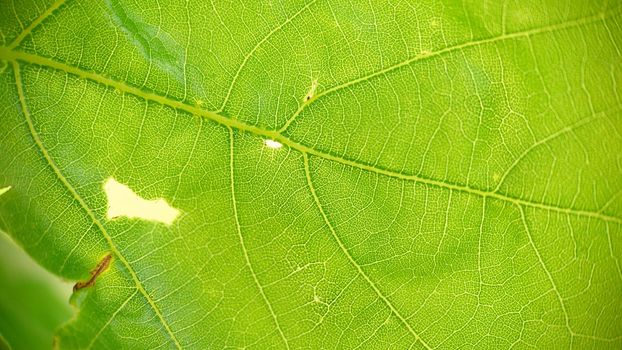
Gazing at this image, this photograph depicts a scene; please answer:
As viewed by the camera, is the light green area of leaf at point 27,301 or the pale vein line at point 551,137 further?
the light green area of leaf at point 27,301

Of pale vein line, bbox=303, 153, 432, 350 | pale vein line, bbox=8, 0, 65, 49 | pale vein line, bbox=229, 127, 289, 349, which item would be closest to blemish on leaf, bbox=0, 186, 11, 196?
pale vein line, bbox=8, 0, 65, 49

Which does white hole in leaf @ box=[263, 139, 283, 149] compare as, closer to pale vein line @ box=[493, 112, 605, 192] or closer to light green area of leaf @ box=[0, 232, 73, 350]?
pale vein line @ box=[493, 112, 605, 192]

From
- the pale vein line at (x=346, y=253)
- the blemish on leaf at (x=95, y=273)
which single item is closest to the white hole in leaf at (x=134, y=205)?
the blemish on leaf at (x=95, y=273)

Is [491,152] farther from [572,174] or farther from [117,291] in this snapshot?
[117,291]

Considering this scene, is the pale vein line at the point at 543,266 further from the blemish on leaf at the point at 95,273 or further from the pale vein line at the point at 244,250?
the blemish on leaf at the point at 95,273

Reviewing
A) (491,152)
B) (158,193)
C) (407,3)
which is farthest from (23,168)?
(491,152)

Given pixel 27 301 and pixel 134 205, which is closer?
pixel 134 205

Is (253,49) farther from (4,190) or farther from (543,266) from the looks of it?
(543,266)

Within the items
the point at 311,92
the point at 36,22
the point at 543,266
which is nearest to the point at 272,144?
the point at 311,92
